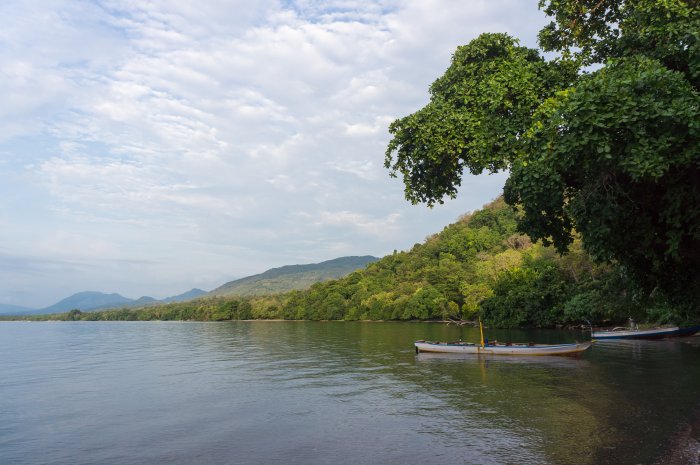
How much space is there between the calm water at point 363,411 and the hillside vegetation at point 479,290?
5.26m

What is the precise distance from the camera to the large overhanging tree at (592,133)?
31.0 ft

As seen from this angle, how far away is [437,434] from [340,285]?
142 meters

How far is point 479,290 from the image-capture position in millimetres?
98375

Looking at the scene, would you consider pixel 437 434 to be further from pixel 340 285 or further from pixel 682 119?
pixel 340 285

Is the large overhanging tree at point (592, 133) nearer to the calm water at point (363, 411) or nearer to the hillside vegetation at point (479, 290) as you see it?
the hillside vegetation at point (479, 290)

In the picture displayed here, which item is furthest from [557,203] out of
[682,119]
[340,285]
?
[340,285]

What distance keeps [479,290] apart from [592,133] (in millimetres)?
92796

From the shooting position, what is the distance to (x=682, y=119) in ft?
29.8

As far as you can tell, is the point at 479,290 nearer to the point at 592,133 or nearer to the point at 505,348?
the point at 505,348

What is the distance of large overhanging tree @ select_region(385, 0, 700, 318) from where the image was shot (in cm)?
946

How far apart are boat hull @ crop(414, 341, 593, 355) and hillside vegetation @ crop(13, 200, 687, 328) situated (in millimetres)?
6430

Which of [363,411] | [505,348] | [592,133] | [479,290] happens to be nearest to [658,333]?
[505,348]

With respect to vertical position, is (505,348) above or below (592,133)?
below

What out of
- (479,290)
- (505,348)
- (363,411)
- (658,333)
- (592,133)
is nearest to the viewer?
(592,133)
